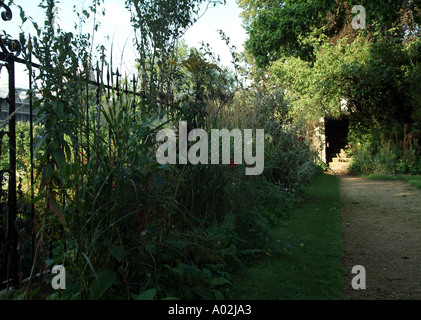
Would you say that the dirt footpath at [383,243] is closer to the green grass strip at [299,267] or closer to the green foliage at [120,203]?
the green grass strip at [299,267]

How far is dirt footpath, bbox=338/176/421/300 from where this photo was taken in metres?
2.48

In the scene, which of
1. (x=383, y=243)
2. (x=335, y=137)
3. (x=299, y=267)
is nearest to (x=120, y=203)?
(x=299, y=267)

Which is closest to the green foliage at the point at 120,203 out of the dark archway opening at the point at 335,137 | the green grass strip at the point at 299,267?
the green grass strip at the point at 299,267

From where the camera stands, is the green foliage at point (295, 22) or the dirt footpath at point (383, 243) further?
the green foliage at point (295, 22)

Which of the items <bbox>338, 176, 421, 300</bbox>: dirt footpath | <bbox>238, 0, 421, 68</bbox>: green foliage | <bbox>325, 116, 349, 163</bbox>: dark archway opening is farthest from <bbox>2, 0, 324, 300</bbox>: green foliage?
<bbox>325, 116, 349, 163</bbox>: dark archway opening

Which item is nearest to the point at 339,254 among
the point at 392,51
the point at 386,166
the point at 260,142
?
the point at 260,142

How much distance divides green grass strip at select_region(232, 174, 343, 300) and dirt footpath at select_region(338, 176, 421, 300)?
0.35ft

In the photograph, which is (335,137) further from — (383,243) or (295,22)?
(383,243)

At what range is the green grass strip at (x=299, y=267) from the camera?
228 cm

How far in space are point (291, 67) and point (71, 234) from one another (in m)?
12.5

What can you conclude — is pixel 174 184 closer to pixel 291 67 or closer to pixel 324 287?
pixel 324 287

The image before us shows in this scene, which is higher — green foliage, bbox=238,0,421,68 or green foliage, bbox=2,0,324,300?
green foliage, bbox=238,0,421,68

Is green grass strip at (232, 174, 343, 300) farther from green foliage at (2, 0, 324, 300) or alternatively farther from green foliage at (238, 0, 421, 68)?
green foliage at (238, 0, 421, 68)

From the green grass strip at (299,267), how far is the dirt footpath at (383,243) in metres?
0.11
